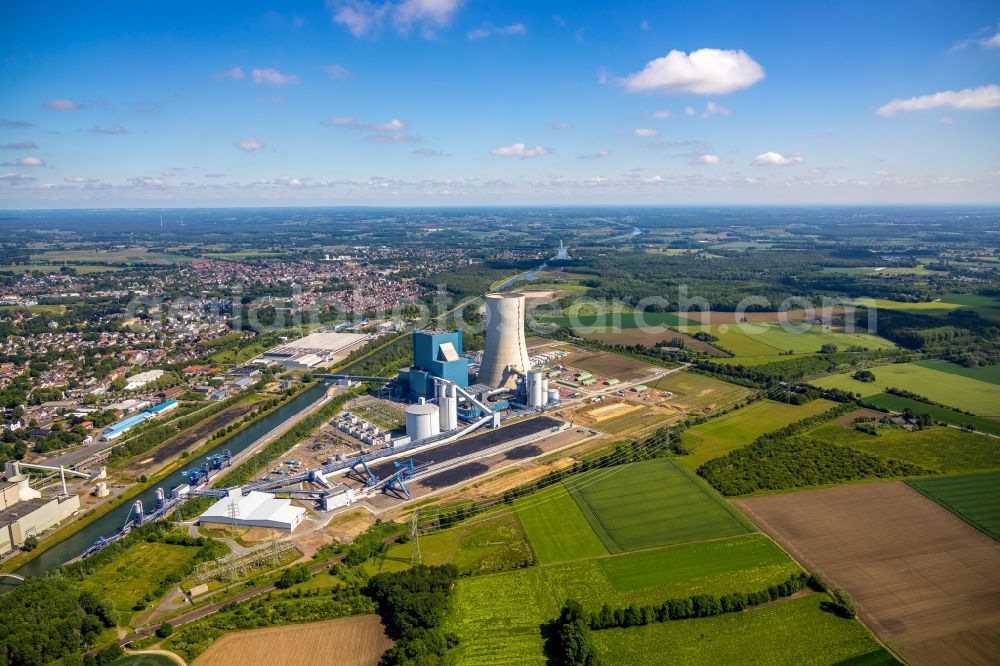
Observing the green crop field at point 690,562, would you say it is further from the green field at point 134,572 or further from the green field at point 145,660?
the green field at point 134,572

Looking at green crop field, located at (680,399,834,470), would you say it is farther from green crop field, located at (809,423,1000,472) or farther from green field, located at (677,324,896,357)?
green field, located at (677,324,896,357)

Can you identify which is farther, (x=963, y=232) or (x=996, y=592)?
(x=963, y=232)

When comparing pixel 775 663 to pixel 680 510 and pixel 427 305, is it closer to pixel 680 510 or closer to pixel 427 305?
pixel 680 510

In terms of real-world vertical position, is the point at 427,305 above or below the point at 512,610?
above

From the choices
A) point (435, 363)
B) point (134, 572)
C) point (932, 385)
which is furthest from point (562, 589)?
point (932, 385)

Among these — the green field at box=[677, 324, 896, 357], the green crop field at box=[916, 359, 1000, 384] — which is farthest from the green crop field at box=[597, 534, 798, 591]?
the green crop field at box=[916, 359, 1000, 384]

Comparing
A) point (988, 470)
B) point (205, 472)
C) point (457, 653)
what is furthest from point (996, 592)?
point (205, 472)
